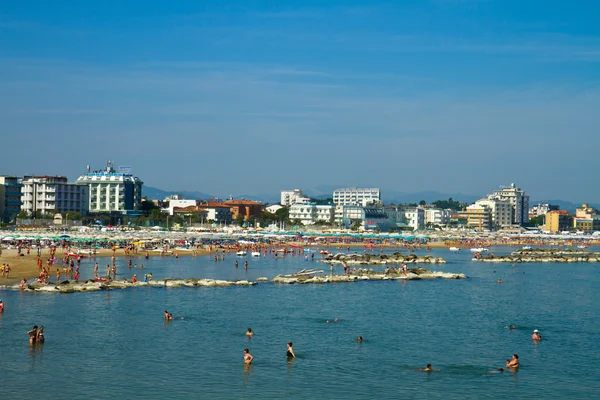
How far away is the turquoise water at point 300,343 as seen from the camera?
24.7m

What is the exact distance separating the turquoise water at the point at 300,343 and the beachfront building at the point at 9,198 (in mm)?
90882

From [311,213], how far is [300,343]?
153m

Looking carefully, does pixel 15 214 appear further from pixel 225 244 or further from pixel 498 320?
pixel 498 320

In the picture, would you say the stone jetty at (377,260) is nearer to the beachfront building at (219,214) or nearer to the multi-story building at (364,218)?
the beachfront building at (219,214)

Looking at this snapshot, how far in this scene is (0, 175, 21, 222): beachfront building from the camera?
130m

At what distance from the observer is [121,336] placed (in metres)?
32.2

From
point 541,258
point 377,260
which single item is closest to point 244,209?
point 541,258

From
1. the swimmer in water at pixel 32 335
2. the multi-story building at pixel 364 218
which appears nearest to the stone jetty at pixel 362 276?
the swimmer in water at pixel 32 335

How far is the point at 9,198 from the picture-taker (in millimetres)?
132000

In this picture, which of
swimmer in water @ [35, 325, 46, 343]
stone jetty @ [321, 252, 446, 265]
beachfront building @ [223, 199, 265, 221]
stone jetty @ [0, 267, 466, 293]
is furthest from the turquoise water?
beachfront building @ [223, 199, 265, 221]

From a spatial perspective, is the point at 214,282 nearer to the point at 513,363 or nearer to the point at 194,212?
the point at 513,363

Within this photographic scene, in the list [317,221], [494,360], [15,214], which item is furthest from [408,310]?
[317,221]

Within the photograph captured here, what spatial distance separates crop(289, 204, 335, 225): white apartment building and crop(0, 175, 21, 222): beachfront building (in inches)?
2623

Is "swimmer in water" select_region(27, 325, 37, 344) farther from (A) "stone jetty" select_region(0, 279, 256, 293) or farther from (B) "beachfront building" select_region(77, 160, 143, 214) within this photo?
(B) "beachfront building" select_region(77, 160, 143, 214)
